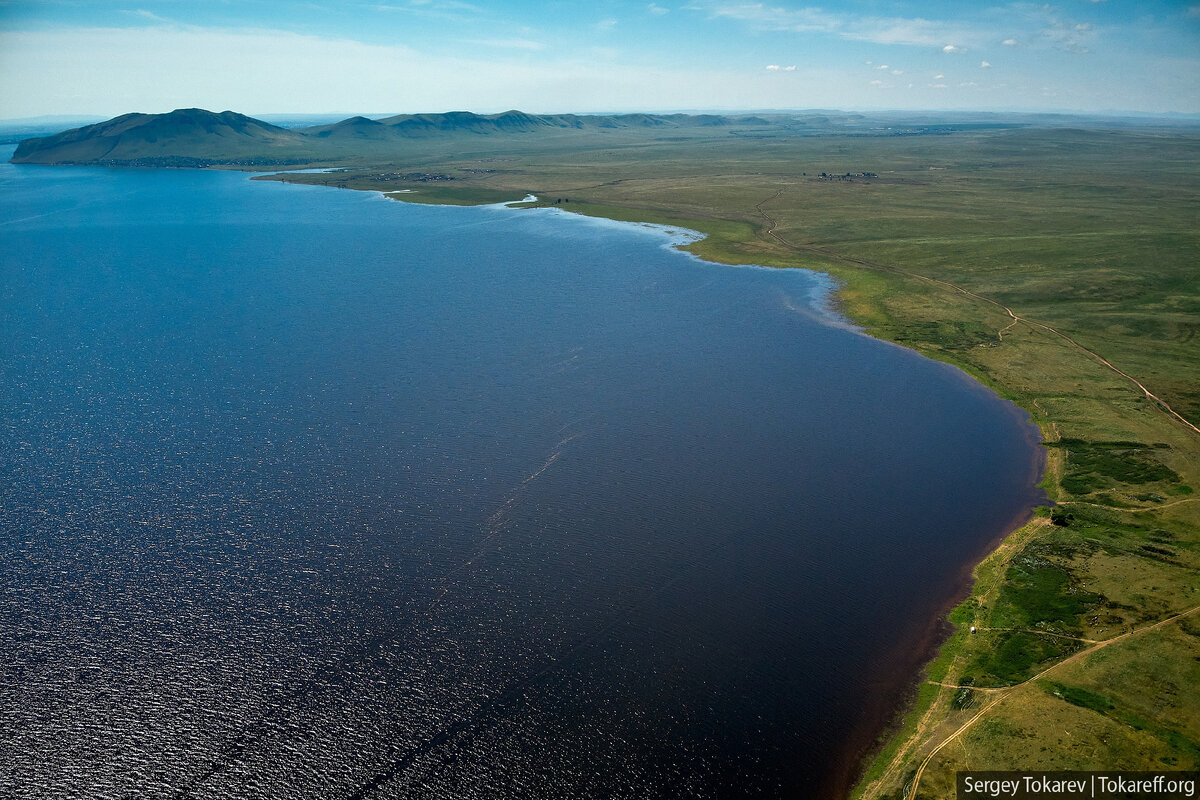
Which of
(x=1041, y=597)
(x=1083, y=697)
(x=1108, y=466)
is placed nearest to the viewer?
(x=1083, y=697)

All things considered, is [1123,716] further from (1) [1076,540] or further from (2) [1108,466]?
(2) [1108,466]

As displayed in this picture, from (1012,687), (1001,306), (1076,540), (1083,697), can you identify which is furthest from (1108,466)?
(1001,306)

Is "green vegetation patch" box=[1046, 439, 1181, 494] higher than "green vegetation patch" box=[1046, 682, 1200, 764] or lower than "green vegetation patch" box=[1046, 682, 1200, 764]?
higher

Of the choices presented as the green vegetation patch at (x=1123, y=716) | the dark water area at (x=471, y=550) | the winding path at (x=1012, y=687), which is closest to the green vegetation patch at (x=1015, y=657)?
the winding path at (x=1012, y=687)

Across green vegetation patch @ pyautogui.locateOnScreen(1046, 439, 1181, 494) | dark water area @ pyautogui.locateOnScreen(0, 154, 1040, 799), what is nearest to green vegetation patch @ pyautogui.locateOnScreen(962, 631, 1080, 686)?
dark water area @ pyautogui.locateOnScreen(0, 154, 1040, 799)

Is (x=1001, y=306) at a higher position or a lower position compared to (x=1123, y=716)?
higher

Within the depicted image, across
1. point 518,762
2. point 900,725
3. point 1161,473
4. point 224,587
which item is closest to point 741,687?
point 900,725

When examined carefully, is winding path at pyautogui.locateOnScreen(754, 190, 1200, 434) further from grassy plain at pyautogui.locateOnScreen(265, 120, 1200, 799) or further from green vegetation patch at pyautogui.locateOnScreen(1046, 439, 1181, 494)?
green vegetation patch at pyautogui.locateOnScreen(1046, 439, 1181, 494)

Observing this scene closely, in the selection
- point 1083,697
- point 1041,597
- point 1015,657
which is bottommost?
point 1015,657

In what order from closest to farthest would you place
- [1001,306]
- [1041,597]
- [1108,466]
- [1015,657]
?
[1015,657]
[1041,597]
[1108,466]
[1001,306]
